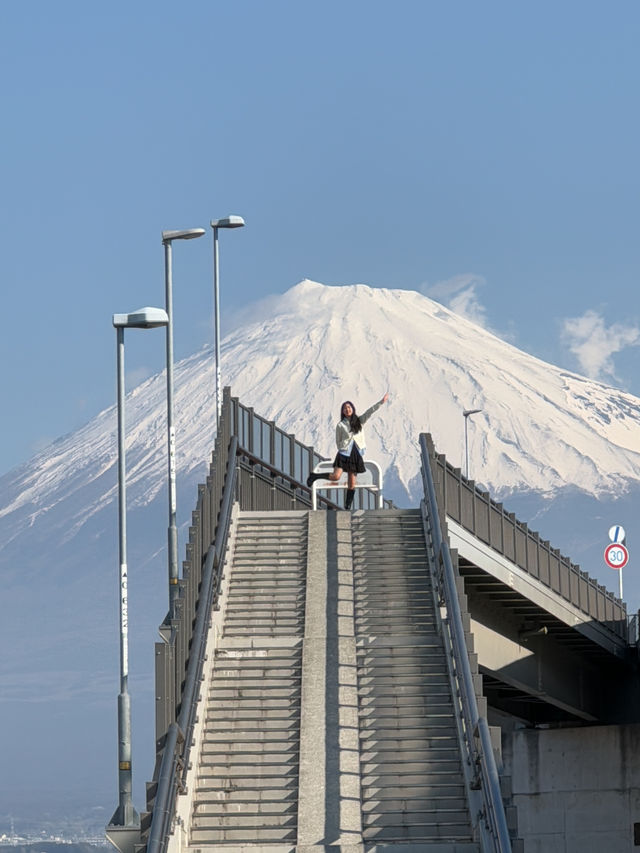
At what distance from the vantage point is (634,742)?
5078cm

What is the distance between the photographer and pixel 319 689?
2328 cm

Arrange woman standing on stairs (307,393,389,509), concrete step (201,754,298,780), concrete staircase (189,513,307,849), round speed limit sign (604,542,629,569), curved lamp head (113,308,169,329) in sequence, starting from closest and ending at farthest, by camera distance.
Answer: concrete staircase (189,513,307,849), concrete step (201,754,298,780), curved lamp head (113,308,169,329), woman standing on stairs (307,393,389,509), round speed limit sign (604,542,629,569)

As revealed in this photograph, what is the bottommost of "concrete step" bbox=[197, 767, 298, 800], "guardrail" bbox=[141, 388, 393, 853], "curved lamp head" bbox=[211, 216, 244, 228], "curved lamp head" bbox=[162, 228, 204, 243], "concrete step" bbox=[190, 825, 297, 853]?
"concrete step" bbox=[190, 825, 297, 853]

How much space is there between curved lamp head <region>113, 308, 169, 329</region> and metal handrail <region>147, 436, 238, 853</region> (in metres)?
3.09

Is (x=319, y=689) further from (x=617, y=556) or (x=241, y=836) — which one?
(x=617, y=556)

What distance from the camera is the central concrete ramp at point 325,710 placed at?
2038cm

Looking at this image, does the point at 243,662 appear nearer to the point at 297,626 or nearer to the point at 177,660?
the point at 297,626

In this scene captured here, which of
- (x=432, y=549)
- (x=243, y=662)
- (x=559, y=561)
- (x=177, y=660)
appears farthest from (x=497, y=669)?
(x=177, y=660)

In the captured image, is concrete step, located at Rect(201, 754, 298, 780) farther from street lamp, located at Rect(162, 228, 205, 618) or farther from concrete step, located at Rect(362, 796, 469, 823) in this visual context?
street lamp, located at Rect(162, 228, 205, 618)

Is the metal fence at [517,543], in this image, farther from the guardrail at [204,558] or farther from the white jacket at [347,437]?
the guardrail at [204,558]

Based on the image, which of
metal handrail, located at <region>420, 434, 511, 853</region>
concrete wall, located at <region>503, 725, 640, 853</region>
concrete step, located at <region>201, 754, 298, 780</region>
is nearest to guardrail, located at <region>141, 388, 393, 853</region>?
concrete step, located at <region>201, 754, 298, 780</region>

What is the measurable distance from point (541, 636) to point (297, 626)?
17.7 meters

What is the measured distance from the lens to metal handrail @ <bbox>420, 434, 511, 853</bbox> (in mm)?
17938

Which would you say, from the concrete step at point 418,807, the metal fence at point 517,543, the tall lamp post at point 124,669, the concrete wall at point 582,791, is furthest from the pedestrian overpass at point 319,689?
the concrete wall at point 582,791
